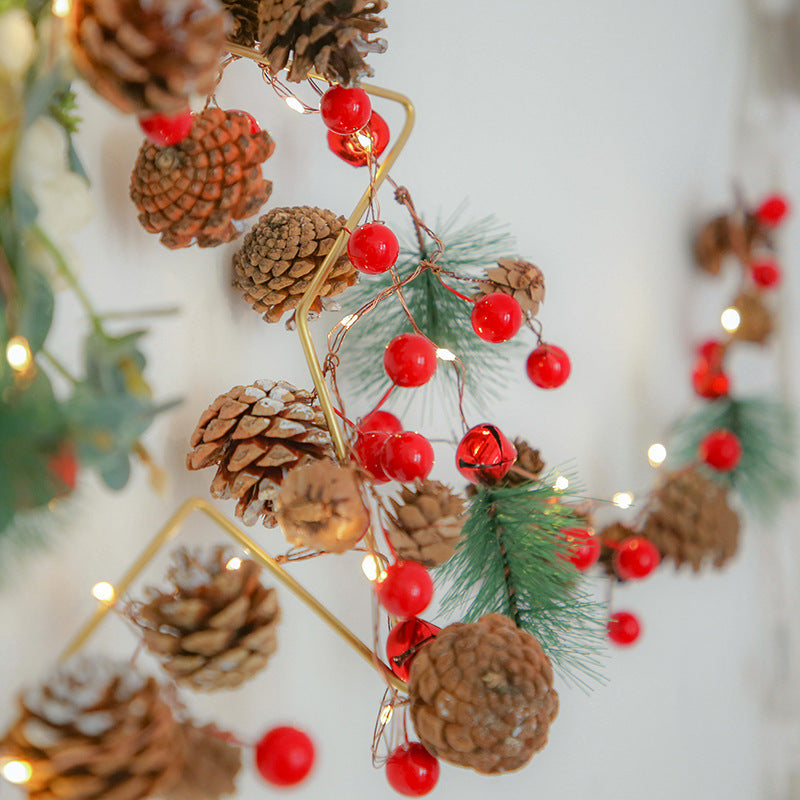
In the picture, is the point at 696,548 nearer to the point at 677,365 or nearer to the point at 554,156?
the point at 677,365

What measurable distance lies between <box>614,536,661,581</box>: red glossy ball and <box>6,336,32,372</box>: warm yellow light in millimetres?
535

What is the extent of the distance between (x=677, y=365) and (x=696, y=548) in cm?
21

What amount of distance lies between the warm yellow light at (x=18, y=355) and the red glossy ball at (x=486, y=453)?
252mm

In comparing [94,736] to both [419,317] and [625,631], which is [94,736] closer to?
[419,317]

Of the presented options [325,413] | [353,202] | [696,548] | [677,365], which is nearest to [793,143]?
[677,365]

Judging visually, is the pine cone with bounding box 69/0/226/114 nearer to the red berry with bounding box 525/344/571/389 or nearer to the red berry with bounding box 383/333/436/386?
the red berry with bounding box 383/333/436/386

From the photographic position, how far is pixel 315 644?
492mm

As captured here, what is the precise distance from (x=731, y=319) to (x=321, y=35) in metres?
0.62

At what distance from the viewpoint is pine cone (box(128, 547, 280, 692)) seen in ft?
1.01

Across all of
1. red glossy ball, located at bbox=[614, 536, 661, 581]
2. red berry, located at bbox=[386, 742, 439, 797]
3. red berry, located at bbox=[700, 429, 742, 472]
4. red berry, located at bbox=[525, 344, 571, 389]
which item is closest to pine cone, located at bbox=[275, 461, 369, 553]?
red berry, located at bbox=[386, 742, 439, 797]

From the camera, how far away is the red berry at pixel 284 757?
1.08ft

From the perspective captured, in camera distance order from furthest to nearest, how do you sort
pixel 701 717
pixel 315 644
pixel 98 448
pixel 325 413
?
1. pixel 701 717
2. pixel 315 644
3. pixel 325 413
4. pixel 98 448

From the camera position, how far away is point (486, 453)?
43 cm

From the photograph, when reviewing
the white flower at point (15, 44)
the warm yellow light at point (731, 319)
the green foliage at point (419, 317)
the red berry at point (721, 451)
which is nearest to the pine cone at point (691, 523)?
the red berry at point (721, 451)
